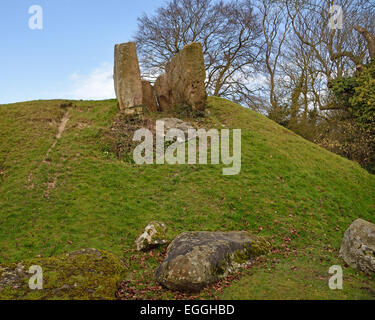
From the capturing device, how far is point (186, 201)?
10.8m

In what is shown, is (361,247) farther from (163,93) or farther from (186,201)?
(163,93)

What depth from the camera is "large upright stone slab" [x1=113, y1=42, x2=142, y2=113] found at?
15547 millimetres

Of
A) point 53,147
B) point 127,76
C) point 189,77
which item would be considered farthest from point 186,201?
point 127,76

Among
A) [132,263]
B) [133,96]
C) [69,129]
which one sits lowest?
[132,263]

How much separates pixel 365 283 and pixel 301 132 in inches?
731

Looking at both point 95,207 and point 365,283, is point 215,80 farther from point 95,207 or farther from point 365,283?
point 365,283

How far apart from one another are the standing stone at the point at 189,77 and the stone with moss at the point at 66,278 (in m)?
11.6

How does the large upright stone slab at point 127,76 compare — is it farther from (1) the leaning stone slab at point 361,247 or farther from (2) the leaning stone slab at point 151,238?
(1) the leaning stone slab at point 361,247

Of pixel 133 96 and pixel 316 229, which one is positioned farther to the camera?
pixel 133 96

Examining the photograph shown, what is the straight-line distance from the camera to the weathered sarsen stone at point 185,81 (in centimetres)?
1568

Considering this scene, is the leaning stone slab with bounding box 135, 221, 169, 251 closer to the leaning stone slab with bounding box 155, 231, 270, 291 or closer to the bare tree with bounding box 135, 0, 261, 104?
the leaning stone slab with bounding box 155, 231, 270, 291

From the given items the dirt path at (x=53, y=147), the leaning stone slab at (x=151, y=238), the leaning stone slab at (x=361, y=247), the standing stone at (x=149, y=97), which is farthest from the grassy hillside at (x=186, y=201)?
the standing stone at (x=149, y=97)

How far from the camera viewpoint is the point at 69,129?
15484mm
